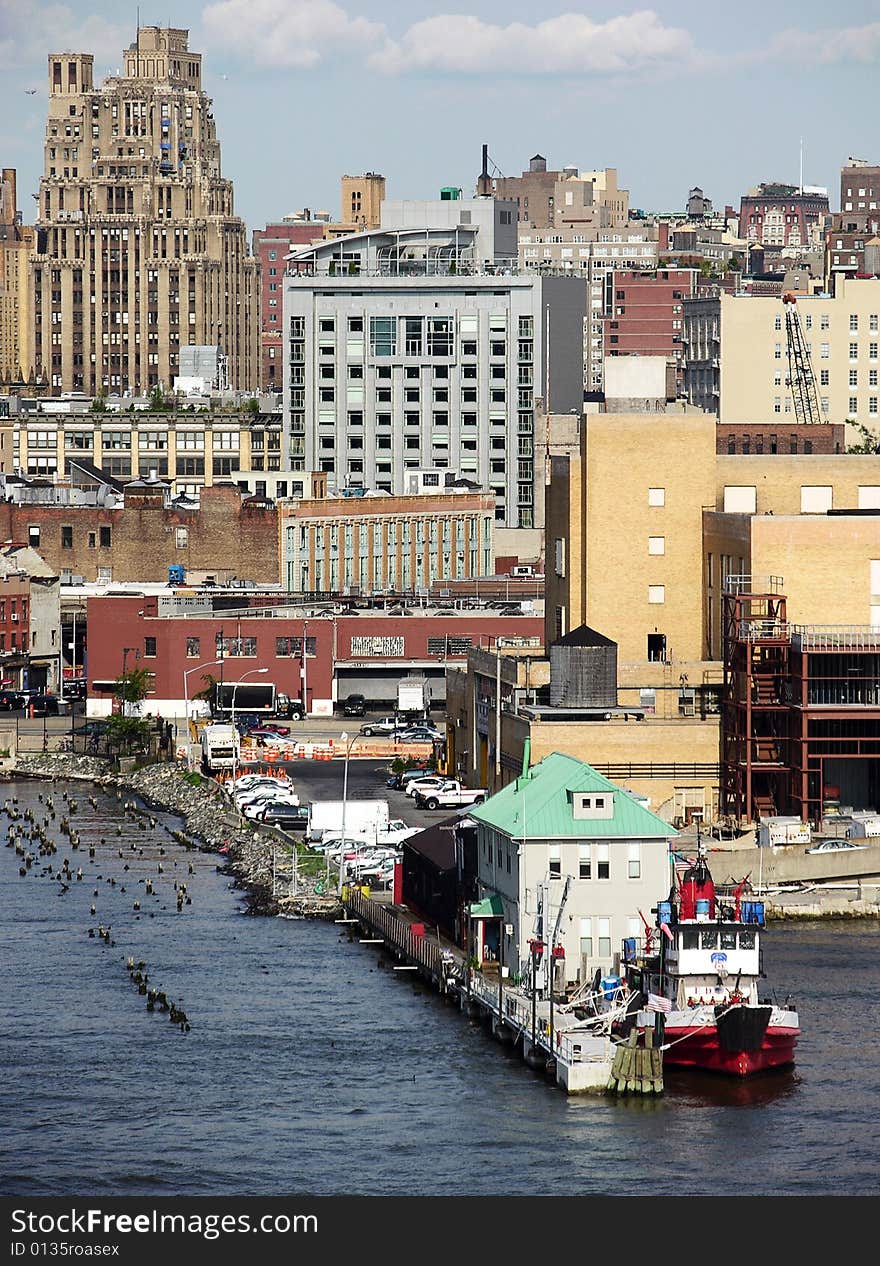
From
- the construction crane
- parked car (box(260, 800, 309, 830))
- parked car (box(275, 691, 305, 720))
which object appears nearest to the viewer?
parked car (box(260, 800, 309, 830))

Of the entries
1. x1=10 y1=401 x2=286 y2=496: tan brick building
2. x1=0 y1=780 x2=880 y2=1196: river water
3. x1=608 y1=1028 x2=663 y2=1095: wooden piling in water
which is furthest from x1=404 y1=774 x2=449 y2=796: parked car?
x1=10 y1=401 x2=286 y2=496: tan brick building

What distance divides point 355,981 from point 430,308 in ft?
349

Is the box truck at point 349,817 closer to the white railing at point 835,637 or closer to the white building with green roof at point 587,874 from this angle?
the white railing at point 835,637

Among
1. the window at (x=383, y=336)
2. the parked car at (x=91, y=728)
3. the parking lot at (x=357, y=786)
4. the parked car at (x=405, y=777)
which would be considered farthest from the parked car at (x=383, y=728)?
the window at (x=383, y=336)

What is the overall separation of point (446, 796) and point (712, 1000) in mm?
32839

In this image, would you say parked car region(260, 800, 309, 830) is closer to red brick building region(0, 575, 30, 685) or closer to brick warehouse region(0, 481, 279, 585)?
red brick building region(0, 575, 30, 685)

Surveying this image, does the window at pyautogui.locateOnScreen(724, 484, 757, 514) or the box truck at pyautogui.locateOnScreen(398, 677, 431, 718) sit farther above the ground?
the window at pyautogui.locateOnScreen(724, 484, 757, 514)

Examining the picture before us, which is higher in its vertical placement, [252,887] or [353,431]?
[353,431]

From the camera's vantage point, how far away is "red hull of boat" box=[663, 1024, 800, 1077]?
53.1 m

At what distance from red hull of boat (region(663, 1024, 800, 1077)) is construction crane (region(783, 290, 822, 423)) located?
12128 centimetres

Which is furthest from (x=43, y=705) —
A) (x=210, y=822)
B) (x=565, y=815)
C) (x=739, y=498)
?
(x=565, y=815)

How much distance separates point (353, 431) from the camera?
167m
